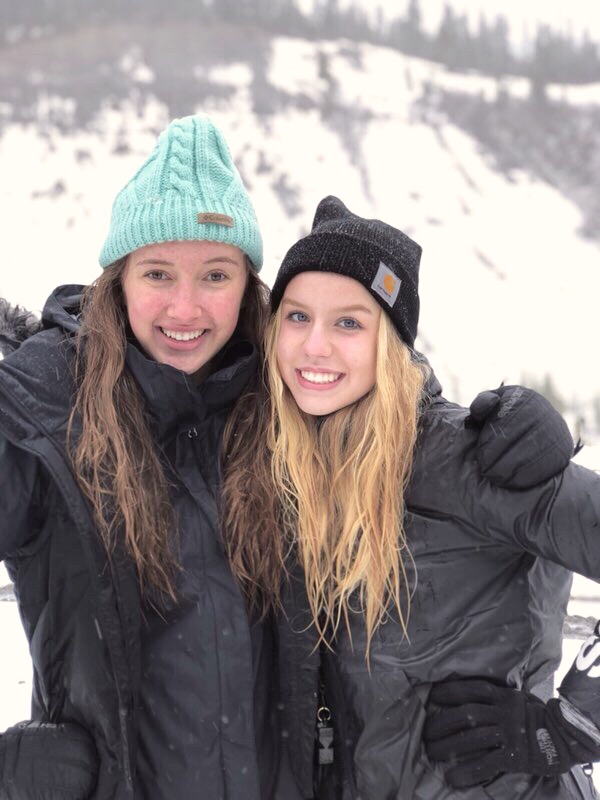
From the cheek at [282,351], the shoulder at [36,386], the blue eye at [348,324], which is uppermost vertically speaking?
the blue eye at [348,324]

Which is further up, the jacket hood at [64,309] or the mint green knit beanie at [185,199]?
the mint green knit beanie at [185,199]

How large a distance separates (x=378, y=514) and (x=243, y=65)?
10211mm

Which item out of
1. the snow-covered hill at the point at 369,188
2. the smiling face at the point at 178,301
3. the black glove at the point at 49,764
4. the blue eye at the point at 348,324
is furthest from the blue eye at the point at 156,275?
the snow-covered hill at the point at 369,188

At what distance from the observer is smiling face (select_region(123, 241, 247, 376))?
1.52m

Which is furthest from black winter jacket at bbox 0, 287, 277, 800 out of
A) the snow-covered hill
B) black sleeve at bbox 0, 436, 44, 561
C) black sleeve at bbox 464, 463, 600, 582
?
the snow-covered hill

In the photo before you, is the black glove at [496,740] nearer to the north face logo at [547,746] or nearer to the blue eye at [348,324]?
the north face logo at [547,746]

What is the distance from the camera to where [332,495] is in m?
1.60

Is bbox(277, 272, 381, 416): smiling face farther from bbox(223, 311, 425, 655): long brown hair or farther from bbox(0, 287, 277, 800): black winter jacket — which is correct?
bbox(0, 287, 277, 800): black winter jacket

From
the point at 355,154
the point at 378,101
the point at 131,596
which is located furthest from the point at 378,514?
the point at 378,101

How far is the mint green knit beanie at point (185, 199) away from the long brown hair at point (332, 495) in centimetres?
30

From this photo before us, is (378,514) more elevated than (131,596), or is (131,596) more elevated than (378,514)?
(378,514)

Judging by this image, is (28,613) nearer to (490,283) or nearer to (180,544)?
(180,544)

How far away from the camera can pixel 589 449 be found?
16.0ft

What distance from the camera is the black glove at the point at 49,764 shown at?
4.57 feet
